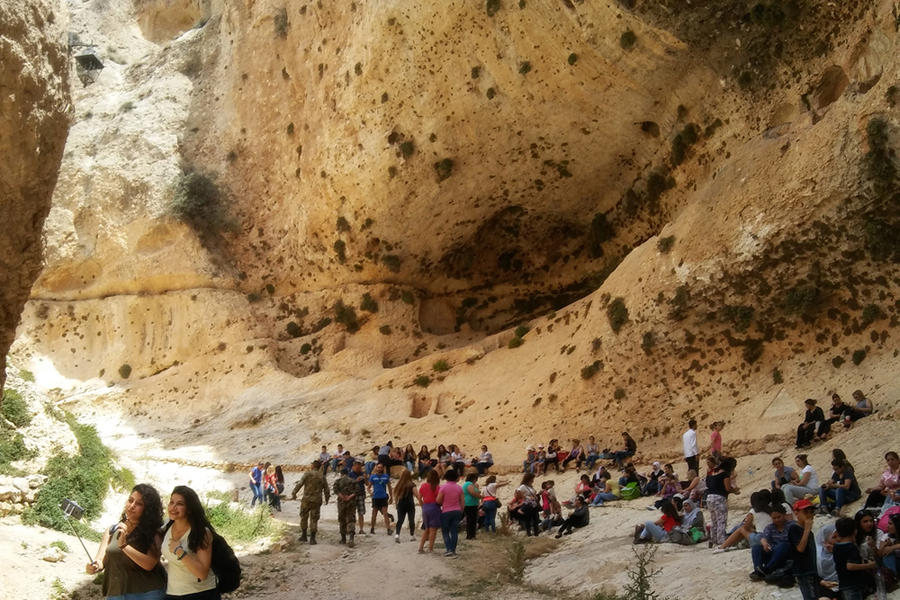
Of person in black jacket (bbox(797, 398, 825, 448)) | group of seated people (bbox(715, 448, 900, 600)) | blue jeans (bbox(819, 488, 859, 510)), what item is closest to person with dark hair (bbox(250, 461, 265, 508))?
person in black jacket (bbox(797, 398, 825, 448))

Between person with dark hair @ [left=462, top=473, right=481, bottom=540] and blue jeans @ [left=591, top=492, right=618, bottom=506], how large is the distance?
2614mm

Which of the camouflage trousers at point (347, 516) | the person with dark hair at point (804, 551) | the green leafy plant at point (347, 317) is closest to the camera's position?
the person with dark hair at point (804, 551)

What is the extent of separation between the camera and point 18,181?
24.6ft

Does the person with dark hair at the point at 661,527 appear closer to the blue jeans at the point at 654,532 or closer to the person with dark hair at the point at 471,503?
the blue jeans at the point at 654,532

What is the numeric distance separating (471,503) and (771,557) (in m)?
5.96

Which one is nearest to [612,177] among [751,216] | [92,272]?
[751,216]

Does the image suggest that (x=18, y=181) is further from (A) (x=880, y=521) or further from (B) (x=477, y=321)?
(B) (x=477, y=321)

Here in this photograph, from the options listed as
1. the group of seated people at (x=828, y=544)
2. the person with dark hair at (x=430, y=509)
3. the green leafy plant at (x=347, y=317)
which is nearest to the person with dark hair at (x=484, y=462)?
the person with dark hair at (x=430, y=509)

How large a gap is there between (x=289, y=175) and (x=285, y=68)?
157 inches

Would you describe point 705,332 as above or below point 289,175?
below

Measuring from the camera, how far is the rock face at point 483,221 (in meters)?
18.0

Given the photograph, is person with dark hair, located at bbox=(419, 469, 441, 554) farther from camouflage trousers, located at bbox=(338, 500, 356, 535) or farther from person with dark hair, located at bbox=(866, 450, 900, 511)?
person with dark hair, located at bbox=(866, 450, 900, 511)

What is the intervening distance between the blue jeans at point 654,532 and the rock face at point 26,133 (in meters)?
7.62

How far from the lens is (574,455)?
19.0 metres
